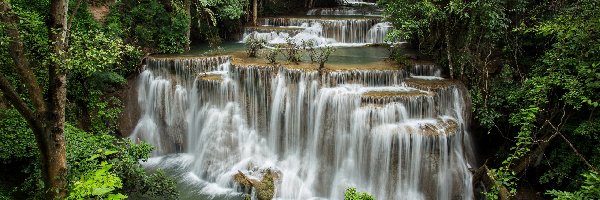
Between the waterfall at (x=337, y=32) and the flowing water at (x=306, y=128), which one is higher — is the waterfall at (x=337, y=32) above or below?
above

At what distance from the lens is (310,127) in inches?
488

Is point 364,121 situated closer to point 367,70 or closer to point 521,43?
point 367,70

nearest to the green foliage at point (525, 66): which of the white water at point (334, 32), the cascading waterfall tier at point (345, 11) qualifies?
the white water at point (334, 32)

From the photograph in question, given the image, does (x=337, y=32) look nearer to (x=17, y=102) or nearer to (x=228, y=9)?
(x=228, y=9)

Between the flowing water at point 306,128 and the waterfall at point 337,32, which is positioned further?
the waterfall at point 337,32

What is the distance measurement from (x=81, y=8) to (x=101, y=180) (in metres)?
8.29

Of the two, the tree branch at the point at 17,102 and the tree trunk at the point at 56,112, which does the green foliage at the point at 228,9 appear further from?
the tree branch at the point at 17,102

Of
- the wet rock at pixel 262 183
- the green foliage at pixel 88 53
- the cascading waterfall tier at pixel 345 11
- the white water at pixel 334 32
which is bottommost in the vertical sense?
the wet rock at pixel 262 183

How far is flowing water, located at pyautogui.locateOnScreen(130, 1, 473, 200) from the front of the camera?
1127 centimetres

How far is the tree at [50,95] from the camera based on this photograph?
6359mm

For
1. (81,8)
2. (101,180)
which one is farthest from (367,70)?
(81,8)

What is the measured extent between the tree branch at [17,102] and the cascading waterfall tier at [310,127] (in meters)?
6.08

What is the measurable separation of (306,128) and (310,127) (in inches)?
6.1

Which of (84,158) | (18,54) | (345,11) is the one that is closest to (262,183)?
(84,158)
